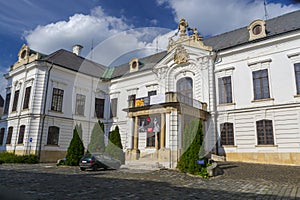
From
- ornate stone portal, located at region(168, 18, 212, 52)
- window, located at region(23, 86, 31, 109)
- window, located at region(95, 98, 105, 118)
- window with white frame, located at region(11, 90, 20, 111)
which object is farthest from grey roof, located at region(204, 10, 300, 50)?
window with white frame, located at region(11, 90, 20, 111)

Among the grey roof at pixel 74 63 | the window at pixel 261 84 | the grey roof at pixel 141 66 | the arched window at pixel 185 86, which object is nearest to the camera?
the window at pixel 261 84

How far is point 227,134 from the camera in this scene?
67.5 ft

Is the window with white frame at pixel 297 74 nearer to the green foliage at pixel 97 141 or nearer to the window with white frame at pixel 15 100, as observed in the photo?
the green foliage at pixel 97 141

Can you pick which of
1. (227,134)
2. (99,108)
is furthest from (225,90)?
(99,108)

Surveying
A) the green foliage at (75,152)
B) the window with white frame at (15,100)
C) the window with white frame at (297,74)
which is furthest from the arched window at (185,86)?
the window with white frame at (15,100)

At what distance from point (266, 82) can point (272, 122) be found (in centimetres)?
322

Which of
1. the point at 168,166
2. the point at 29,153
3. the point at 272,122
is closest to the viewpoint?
the point at 168,166

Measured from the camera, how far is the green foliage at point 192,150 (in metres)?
13.5

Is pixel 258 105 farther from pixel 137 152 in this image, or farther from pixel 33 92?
pixel 33 92

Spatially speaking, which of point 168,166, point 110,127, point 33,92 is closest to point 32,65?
point 33,92

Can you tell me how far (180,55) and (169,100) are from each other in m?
6.88

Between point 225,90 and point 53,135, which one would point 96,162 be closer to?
point 53,135

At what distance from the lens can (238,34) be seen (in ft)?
76.7

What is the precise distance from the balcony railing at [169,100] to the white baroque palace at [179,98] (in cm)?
9
